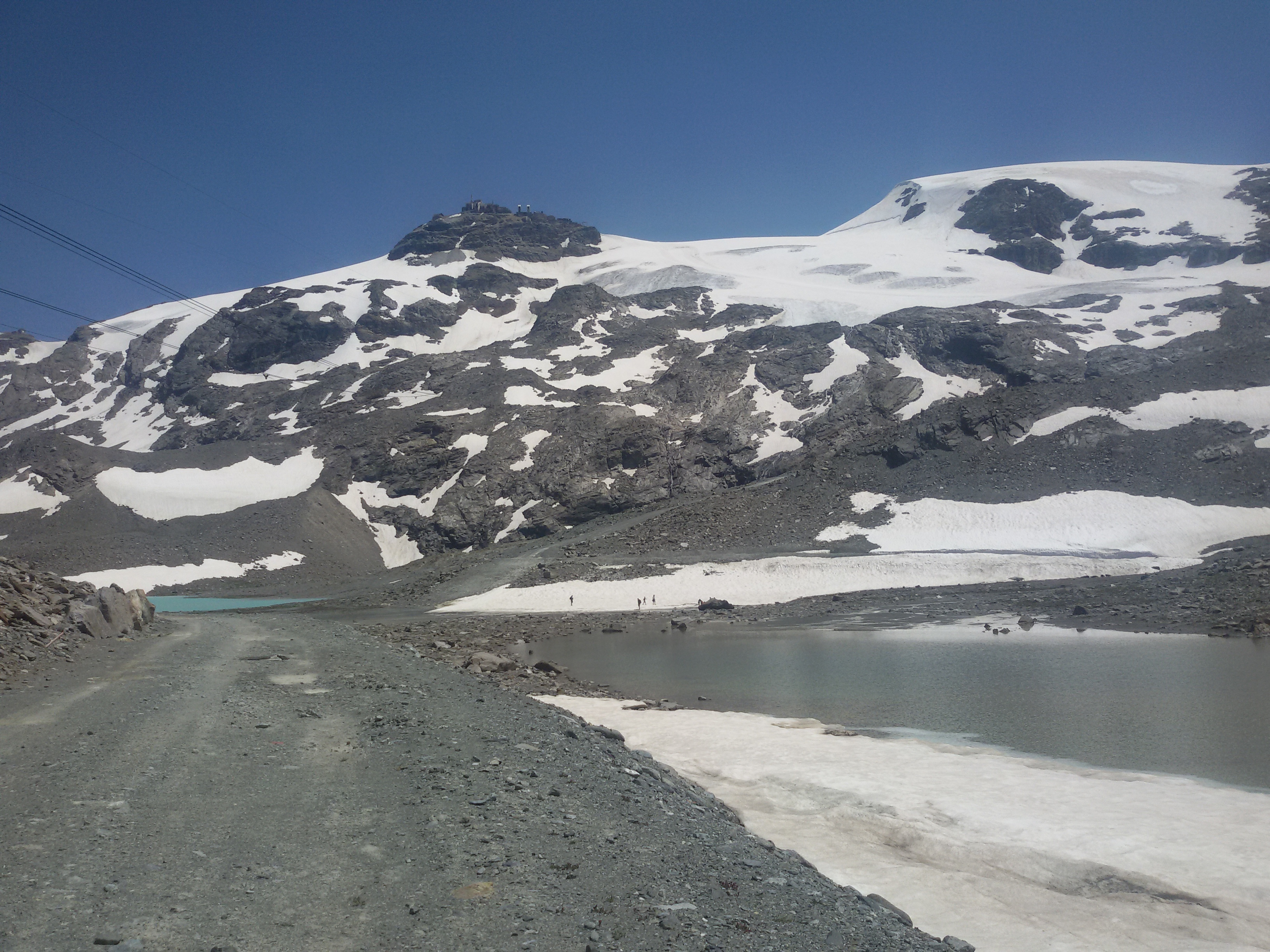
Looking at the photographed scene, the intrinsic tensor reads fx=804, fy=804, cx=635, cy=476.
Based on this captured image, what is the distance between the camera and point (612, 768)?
32.6 feet

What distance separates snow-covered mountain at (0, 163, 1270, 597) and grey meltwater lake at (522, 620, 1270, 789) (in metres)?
24.3

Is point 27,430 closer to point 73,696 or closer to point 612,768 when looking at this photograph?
point 73,696

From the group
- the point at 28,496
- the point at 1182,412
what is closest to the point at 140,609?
the point at 28,496

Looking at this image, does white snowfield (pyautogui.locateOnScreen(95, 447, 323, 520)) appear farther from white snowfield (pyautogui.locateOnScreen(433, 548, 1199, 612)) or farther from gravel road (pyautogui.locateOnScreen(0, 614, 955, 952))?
gravel road (pyautogui.locateOnScreen(0, 614, 955, 952))

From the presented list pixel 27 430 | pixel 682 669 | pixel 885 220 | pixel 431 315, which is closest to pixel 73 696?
pixel 682 669

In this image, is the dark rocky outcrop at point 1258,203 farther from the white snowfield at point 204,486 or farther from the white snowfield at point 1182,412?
the white snowfield at point 204,486

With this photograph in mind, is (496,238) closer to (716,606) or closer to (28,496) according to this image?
(28,496)

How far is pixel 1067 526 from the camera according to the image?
162ft

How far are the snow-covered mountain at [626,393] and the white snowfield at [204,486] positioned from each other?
11.4 inches

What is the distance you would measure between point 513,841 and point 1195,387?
68502 millimetres

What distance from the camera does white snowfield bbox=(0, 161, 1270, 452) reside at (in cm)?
8644

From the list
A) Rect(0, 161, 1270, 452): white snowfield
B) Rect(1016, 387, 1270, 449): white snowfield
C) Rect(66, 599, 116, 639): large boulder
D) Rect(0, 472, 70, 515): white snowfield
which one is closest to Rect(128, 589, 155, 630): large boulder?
Rect(66, 599, 116, 639): large boulder

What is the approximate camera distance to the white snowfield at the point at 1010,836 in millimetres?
7496

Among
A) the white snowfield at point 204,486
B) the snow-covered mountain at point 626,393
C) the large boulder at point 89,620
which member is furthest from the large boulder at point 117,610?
the white snowfield at point 204,486
